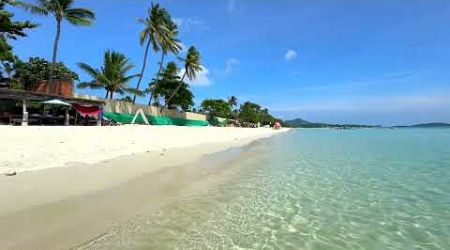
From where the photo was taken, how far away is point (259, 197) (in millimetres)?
9453

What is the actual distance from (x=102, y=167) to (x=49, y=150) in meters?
1.93

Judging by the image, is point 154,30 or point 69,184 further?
point 154,30

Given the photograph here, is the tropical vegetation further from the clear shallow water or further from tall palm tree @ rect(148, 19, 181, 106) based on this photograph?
the clear shallow water

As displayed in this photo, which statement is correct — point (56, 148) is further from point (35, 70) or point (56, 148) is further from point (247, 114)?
point (247, 114)

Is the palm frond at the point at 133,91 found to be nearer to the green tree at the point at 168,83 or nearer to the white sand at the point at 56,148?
the green tree at the point at 168,83

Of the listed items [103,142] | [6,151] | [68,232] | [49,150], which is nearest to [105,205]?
[68,232]

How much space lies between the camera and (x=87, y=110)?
29734 millimetres

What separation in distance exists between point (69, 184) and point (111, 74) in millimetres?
32129

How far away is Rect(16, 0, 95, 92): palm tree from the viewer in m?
31.4

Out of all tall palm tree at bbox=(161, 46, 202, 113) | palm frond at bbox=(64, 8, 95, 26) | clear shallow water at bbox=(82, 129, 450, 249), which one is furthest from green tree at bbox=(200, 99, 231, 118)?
clear shallow water at bbox=(82, 129, 450, 249)

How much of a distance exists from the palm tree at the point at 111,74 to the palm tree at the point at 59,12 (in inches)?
279

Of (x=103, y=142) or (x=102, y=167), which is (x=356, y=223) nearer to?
(x=102, y=167)

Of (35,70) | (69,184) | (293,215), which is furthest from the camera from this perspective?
(35,70)

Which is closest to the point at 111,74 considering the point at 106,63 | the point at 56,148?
the point at 106,63
